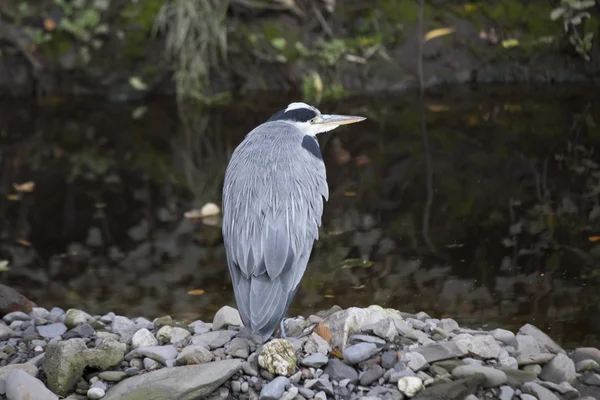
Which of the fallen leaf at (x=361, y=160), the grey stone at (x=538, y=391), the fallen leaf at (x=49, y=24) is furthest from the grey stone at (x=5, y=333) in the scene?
the fallen leaf at (x=49, y=24)

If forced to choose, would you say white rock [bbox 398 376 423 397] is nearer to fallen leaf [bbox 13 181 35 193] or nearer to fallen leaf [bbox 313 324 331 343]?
fallen leaf [bbox 313 324 331 343]

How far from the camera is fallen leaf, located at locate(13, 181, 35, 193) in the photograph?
290 inches

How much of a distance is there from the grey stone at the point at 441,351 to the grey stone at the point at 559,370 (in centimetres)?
34

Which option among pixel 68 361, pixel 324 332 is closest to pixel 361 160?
pixel 324 332

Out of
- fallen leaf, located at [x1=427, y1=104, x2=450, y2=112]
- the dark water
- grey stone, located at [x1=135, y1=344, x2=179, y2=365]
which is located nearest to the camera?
grey stone, located at [x1=135, y1=344, x2=179, y2=365]

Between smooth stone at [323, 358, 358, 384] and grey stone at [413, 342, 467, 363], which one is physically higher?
grey stone at [413, 342, 467, 363]

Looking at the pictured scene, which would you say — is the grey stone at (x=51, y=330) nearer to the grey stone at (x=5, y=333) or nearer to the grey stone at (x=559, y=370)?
the grey stone at (x=5, y=333)

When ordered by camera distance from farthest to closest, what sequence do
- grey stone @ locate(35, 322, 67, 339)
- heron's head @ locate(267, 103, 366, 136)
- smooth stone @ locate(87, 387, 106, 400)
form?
1. heron's head @ locate(267, 103, 366, 136)
2. grey stone @ locate(35, 322, 67, 339)
3. smooth stone @ locate(87, 387, 106, 400)

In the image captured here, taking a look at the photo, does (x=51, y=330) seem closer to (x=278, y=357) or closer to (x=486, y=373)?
(x=278, y=357)

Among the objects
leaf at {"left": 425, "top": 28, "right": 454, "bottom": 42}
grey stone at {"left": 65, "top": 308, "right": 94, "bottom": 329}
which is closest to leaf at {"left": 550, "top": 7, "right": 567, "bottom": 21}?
leaf at {"left": 425, "top": 28, "right": 454, "bottom": 42}

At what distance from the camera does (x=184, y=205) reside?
6.78 metres

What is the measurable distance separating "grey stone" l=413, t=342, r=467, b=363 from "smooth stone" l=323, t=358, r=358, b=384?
0.27 metres

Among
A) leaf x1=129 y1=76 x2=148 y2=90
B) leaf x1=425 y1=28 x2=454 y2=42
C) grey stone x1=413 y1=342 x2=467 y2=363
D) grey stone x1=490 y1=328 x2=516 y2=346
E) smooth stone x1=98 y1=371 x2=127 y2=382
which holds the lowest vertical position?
smooth stone x1=98 y1=371 x2=127 y2=382

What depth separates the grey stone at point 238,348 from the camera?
3342 mm
